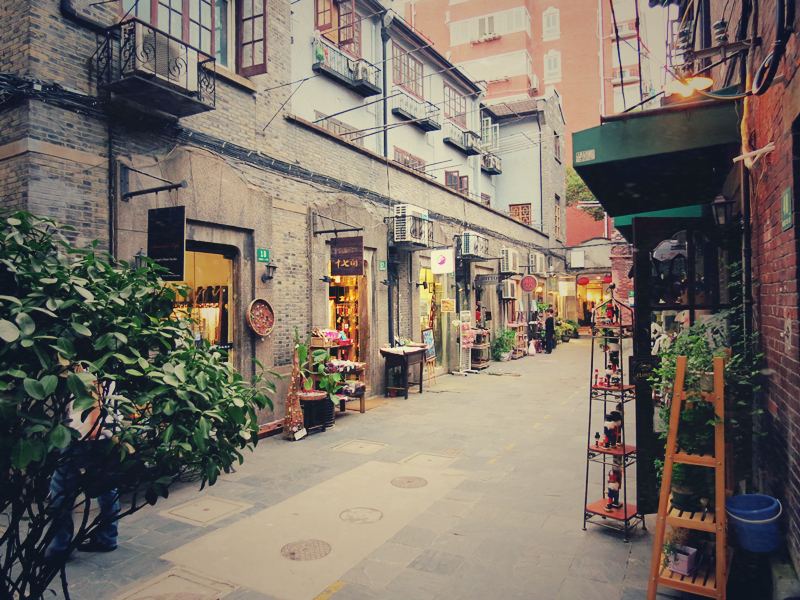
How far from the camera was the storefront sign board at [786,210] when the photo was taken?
332 centimetres

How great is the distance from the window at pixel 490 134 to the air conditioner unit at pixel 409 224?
13.5 metres

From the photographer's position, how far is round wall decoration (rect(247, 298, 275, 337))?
29.3 feet

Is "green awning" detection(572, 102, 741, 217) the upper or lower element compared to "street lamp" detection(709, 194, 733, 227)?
upper

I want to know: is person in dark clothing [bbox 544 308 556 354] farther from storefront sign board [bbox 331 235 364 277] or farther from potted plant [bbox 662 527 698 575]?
potted plant [bbox 662 527 698 575]

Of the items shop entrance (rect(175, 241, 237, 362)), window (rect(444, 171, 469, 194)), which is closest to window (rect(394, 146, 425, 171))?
window (rect(444, 171, 469, 194))

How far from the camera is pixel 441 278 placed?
16406mm

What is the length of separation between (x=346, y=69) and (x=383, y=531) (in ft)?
43.7

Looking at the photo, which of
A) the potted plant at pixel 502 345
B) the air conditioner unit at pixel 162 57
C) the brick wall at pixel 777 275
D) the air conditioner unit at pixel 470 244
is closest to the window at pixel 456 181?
the air conditioner unit at pixel 470 244

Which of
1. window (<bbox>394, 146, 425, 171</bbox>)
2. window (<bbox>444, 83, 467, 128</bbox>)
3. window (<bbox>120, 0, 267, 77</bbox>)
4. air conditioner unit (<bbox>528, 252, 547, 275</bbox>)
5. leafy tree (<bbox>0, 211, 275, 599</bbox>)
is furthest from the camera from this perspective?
air conditioner unit (<bbox>528, 252, 547, 275</bbox>)

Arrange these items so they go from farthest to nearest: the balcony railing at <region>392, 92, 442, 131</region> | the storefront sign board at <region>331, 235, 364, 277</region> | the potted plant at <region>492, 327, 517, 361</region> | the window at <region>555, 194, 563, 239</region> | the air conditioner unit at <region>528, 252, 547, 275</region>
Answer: the window at <region>555, 194, 563, 239</region>
the air conditioner unit at <region>528, 252, 547, 275</region>
the potted plant at <region>492, 327, 517, 361</region>
the balcony railing at <region>392, 92, 442, 131</region>
the storefront sign board at <region>331, 235, 364, 277</region>

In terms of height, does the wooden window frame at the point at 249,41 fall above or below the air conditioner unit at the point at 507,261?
above

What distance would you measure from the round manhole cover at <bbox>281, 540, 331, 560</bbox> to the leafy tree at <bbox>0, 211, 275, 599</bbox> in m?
2.33

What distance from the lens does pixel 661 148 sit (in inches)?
192

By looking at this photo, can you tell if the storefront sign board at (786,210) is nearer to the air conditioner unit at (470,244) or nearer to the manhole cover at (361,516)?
the manhole cover at (361,516)
